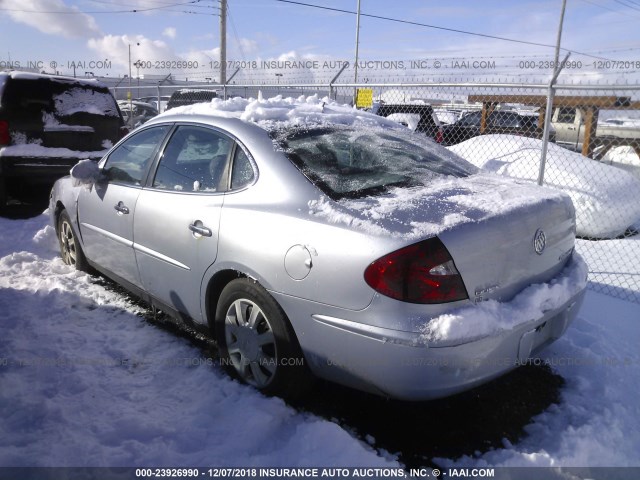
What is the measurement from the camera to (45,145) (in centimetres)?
683

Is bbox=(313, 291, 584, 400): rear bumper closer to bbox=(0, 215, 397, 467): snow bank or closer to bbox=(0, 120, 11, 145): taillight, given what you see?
bbox=(0, 215, 397, 467): snow bank

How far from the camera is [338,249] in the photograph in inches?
87.9

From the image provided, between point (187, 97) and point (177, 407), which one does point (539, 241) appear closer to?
point (177, 407)

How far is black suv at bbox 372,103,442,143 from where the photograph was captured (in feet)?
40.2

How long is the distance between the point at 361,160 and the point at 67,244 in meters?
3.16

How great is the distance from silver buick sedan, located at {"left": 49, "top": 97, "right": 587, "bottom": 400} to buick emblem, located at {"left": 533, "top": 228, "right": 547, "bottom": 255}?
0.03 feet

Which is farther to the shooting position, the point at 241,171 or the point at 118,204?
the point at 118,204

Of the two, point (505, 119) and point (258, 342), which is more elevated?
point (505, 119)

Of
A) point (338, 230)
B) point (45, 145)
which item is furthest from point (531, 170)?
point (45, 145)

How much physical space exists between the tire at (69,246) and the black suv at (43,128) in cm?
252

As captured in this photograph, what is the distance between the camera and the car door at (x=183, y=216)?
288cm

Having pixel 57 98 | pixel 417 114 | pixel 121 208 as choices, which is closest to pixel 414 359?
pixel 121 208

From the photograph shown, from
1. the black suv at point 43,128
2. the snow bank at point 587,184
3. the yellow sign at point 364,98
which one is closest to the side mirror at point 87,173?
the black suv at point 43,128

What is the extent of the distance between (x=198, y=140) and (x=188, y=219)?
57 cm
